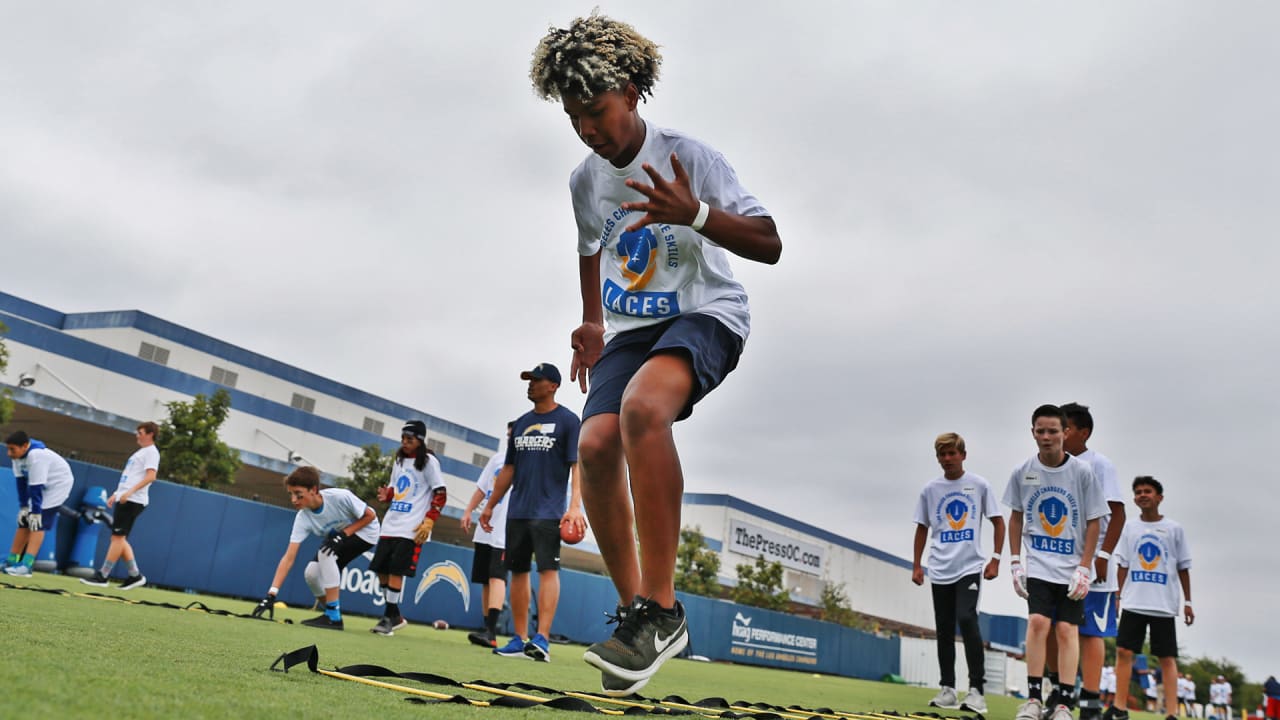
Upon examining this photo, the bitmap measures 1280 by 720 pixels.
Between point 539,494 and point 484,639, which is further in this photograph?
point 484,639

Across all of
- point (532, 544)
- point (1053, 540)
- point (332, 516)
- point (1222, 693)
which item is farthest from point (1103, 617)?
point (1222, 693)

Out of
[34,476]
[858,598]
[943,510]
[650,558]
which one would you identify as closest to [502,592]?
[943,510]

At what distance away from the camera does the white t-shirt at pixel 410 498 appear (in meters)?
9.36

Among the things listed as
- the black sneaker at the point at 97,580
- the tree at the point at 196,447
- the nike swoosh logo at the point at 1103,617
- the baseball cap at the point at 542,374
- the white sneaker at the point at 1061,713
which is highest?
the tree at the point at 196,447

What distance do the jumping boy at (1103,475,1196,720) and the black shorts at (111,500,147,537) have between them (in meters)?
11.0

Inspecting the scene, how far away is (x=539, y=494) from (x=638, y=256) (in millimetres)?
4692

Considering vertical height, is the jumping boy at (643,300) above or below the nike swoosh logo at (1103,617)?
above

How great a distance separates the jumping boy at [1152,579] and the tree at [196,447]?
92.9 feet

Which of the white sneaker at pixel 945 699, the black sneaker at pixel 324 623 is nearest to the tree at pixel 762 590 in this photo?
the white sneaker at pixel 945 699

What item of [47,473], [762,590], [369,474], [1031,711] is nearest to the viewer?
[1031,711]

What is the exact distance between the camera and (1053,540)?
19.7 feet

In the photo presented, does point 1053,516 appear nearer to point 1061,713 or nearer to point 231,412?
point 1061,713

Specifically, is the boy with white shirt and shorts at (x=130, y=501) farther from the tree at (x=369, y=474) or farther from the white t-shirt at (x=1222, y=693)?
the white t-shirt at (x=1222, y=693)

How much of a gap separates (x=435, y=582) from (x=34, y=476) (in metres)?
7.26
